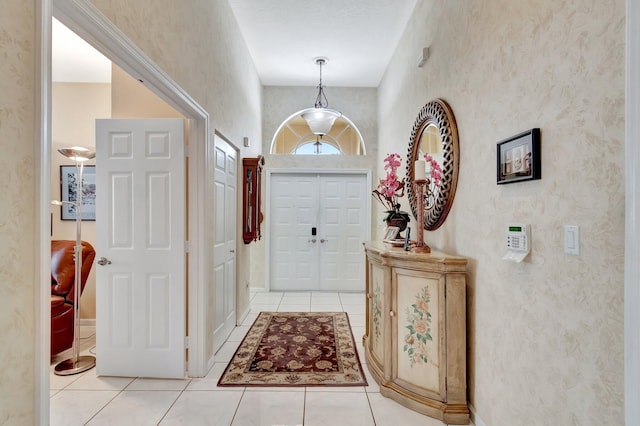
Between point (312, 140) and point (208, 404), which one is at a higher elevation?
point (312, 140)

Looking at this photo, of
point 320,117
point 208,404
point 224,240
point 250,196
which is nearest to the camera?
point 208,404

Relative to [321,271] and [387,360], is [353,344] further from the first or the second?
[321,271]

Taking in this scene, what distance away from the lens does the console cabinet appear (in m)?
2.03

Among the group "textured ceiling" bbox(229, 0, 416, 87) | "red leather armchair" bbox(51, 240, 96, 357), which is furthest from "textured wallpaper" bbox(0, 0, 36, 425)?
"textured ceiling" bbox(229, 0, 416, 87)

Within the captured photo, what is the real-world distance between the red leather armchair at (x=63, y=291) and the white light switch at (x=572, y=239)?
3.65 meters

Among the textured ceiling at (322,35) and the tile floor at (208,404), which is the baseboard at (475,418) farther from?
the textured ceiling at (322,35)

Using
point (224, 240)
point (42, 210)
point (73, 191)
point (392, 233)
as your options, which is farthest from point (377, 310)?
point (73, 191)

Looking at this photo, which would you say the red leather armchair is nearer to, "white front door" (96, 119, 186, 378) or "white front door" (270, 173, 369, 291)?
"white front door" (96, 119, 186, 378)

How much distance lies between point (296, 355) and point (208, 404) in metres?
0.97

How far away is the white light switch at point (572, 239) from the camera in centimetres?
121

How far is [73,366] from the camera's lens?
8.96 ft

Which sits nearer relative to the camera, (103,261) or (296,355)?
(103,261)

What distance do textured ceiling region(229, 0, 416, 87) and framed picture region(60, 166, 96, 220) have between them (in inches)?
99.6

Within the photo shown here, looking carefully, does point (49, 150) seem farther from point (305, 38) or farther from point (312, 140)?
point (312, 140)
